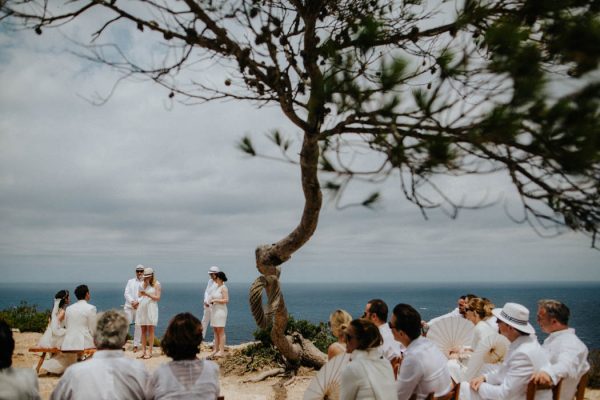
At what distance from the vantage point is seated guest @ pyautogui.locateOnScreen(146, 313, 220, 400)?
3000 mm

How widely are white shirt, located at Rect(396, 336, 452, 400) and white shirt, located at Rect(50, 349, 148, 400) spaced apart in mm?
2040

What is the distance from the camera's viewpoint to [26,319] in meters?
13.9

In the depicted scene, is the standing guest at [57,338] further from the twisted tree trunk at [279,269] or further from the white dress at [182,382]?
the white dress at [182,382]

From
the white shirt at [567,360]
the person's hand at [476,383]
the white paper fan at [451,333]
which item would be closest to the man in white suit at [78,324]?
the white paper fan at [451,333]

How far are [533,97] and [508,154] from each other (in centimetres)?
55

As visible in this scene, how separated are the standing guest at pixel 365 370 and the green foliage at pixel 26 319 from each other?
1335 centimetres

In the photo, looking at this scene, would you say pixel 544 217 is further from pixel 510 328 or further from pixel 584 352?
pixel 584 352

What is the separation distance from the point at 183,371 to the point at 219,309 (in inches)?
262

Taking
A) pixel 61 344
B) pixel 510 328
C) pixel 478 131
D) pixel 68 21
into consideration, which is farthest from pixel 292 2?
pixel 61 344

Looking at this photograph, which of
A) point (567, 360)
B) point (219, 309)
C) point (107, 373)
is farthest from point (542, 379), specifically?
point (219, 309)

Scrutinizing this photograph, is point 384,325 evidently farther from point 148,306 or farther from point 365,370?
point 148,306

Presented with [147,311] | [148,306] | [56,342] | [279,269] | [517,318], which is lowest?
[56,342]

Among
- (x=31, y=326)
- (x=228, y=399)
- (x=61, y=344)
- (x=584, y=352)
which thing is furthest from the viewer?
(x=31, y=326)

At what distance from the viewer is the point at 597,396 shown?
24.9ft
